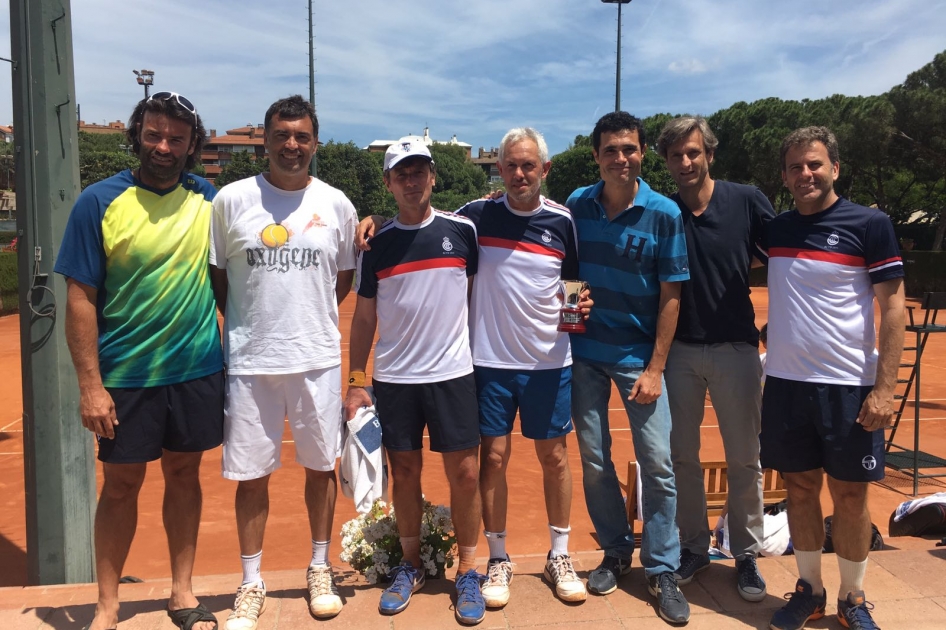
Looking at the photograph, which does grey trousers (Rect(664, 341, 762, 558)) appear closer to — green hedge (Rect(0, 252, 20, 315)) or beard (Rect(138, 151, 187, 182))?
beard (Rect(138, 151, 187, 182))

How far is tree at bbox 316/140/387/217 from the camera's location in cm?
5672

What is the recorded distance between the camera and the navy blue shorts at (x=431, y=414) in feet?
9.96

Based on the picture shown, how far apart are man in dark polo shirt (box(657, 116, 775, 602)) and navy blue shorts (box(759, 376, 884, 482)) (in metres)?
0.20

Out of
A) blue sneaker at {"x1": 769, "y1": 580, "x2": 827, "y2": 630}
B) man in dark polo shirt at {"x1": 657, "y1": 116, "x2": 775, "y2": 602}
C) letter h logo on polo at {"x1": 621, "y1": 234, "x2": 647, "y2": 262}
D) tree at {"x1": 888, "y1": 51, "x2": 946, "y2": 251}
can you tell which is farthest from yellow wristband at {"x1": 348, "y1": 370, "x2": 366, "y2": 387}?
tree at {"x1": 888, "y1": 51, "x2": 946, "y2": 251}

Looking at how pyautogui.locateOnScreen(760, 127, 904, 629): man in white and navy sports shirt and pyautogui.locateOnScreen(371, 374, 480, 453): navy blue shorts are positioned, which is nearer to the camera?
pyautogui.locateOnScreen(760, 127, 904, 629): man in white and navy sports shirt

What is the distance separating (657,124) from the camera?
44.6 m

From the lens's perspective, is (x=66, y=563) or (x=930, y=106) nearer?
(x=66, y=563)

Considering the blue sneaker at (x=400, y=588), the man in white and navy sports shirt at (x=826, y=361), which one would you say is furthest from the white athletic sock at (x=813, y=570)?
the blue sneaker at (x=400, y=588)

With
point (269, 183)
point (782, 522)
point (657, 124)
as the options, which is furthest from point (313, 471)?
point (657, 124)

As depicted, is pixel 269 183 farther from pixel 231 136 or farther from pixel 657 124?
pixel 231 136

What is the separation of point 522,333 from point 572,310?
9.8 inches

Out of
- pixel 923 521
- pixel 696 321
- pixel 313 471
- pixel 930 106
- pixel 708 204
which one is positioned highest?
pixel 930 106

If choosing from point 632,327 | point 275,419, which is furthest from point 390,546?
point 632,327

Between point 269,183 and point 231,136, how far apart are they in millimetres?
101734
